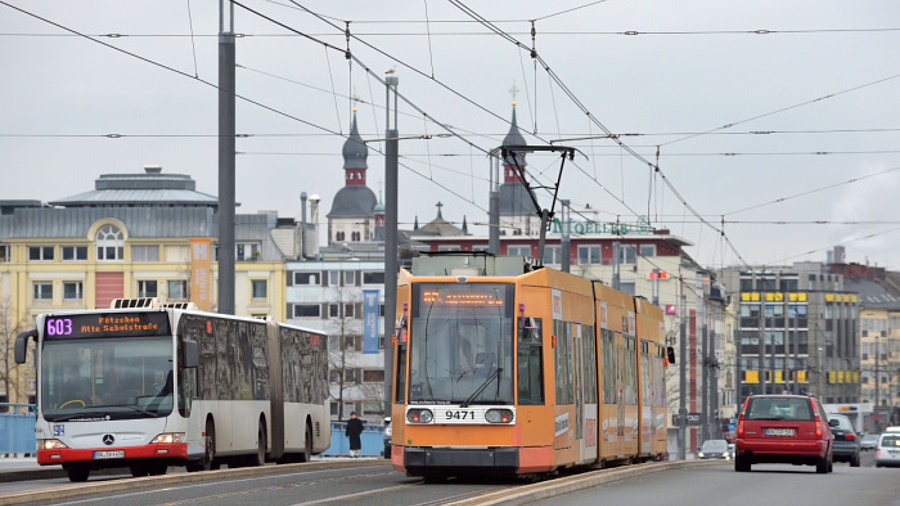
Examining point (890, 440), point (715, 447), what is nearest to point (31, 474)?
point (890, 440)

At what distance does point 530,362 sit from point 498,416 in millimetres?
921

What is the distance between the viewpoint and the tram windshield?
72.7ft

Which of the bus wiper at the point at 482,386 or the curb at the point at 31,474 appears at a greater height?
the bus wiper at the point at 482,386

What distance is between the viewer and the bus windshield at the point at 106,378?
26656 millimetres

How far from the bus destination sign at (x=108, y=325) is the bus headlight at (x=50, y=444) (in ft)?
5.51

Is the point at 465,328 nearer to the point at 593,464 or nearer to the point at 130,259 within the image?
the point at 593,464

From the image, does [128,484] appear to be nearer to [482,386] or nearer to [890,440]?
[482,386]

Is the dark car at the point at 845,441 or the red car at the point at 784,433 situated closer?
the red car at the point at 784,433

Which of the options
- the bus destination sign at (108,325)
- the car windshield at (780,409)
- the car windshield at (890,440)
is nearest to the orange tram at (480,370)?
the bus destination sign at (108,325)

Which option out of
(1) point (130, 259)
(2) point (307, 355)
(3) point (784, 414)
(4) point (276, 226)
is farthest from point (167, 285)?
(3) point (784, 414)

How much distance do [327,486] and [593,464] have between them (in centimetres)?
691

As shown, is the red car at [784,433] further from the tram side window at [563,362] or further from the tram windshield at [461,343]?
the tram windshield at [461,343]

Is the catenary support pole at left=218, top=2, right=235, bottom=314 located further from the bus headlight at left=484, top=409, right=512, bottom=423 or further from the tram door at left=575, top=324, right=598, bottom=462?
the bus headlight at left=484, top=409, right=512, bottom=423

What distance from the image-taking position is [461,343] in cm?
2234
